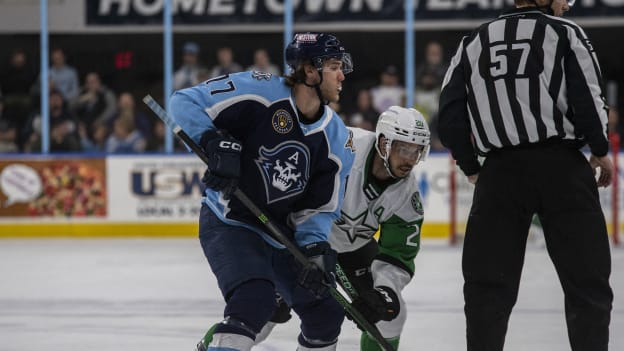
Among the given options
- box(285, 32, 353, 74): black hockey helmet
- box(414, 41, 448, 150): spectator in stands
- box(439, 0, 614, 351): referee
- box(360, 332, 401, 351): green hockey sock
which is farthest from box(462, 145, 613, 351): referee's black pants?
box(414, 41, 448, 150): spectator in stands

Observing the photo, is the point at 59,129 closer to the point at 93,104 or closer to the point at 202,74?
the point at 93,104

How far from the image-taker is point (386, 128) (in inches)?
140

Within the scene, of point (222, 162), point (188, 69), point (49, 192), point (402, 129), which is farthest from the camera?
point (188, 69)

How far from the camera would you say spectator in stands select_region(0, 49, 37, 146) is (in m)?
10.3

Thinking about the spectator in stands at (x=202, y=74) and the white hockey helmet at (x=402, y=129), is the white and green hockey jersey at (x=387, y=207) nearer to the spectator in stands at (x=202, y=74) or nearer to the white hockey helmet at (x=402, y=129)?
the white hockey helmet at (x=402, y=129)

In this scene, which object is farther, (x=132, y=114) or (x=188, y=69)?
(x=188, y=69)

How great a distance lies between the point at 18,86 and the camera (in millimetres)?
10383

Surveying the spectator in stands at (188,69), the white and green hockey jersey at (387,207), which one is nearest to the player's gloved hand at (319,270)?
the white and green hockey jersey at (387,207)

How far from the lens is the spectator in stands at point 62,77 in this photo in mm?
10336

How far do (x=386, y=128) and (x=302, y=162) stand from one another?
1.50ft

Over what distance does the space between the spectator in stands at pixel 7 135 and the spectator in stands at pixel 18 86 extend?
0.19 ft

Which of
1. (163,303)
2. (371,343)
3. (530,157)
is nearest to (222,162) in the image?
(530,157)

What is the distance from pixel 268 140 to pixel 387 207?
2.09 feet

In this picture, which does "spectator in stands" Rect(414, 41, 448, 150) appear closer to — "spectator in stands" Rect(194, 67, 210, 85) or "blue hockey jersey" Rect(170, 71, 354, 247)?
"spectator in stands" Rect(194, 67, 210, 85)
